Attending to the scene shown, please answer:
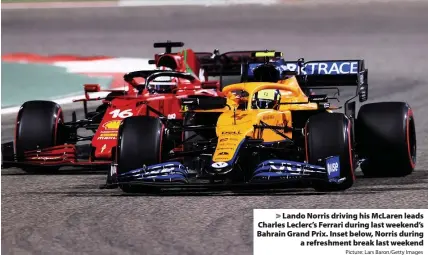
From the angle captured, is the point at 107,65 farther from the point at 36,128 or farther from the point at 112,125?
the point at 112,125

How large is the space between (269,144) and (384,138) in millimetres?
947

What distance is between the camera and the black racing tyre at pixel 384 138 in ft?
33.5

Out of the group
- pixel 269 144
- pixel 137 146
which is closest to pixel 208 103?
pixel 269 144

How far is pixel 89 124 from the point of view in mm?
11961

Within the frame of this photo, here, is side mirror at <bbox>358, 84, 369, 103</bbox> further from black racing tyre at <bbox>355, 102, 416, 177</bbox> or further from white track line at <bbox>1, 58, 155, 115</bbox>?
white track line at <bbox>1, 58, 155, 115</bbox>

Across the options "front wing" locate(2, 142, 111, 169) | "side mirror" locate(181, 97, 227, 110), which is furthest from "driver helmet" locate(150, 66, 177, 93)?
"side mirror" locate(181, 97, 227, 110)

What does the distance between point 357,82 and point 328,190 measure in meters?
2.75

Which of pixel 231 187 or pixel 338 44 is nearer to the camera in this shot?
pixel 231 187

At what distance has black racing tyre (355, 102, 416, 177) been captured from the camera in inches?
402

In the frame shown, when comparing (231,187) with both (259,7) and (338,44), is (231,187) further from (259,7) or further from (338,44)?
(259,7)

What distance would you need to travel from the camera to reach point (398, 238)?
7.18 m

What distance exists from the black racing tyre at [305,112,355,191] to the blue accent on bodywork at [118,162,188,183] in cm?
95

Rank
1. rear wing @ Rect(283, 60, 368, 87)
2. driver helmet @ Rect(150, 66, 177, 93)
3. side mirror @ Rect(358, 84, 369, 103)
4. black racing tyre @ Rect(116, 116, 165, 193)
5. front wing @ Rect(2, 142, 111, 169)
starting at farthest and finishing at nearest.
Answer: driver helmet @ Rect(150, 66, 177, 93), rear wing @ Rect(283, 60, 368, 87), side mirror @ Rect(358, 84, 369, 103), front wing @ Rect(2, 142, 111, 169), black racing tyre @ Rect(116, 116, 165, 193)

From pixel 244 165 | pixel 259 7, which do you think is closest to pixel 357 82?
pixel 244 165
